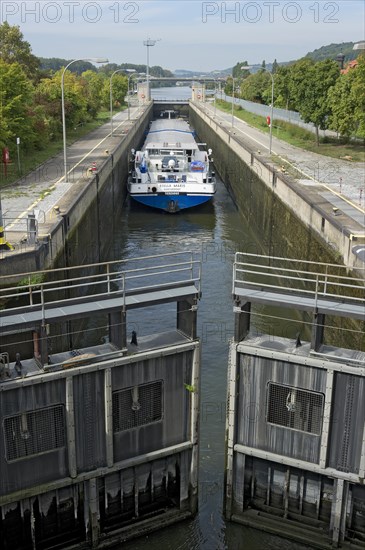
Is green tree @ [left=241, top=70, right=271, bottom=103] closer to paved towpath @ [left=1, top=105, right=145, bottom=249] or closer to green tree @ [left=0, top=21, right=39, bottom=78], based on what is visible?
green tree @ [left=0, top=21, right=39, bottom=78]

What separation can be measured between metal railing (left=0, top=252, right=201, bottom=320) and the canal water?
175 cm

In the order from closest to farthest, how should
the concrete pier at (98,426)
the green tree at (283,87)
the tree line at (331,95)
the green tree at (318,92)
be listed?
the concrete pier at (98,426), the tree line at (331,95), the green tree at (318,92), the green tree at (283,87)

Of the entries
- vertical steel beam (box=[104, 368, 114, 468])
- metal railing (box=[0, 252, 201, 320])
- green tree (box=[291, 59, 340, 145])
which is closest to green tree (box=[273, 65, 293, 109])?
green tree (box=[291, 59, 340, 145])

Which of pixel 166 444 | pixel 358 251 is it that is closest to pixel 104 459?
pixel 166 444

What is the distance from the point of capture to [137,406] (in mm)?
13195

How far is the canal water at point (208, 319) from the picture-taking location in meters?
14.1

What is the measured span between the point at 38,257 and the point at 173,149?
28586 millimetres

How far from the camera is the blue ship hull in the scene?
42375 mm

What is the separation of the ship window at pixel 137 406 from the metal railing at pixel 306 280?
108 inches

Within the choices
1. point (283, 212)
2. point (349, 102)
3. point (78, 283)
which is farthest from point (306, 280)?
point (349, 102)

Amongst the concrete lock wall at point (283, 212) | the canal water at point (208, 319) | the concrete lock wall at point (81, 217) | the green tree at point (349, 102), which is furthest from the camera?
the green tree at point (349, 102)

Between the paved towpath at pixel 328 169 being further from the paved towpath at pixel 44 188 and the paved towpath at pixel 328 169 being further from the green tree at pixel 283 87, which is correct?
the paved towpath at pixel 44 188

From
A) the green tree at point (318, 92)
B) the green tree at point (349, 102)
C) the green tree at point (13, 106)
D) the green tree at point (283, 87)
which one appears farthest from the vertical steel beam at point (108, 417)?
the green tree at point (283, 87)

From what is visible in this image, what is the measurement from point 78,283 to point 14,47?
5492 cm
